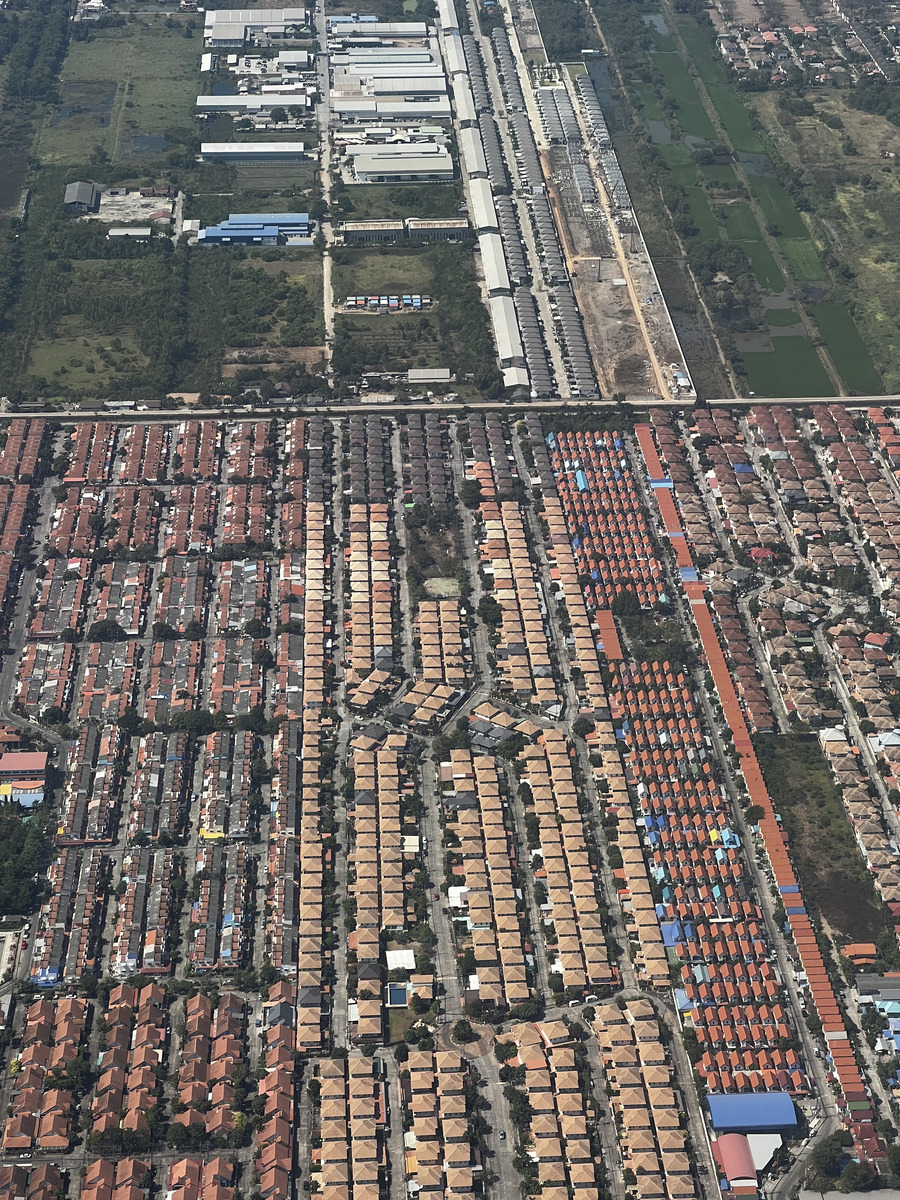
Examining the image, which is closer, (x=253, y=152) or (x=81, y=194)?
(x=81, y=194)

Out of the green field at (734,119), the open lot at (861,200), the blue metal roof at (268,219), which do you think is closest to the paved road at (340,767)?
the blue metal roof at (268,219)

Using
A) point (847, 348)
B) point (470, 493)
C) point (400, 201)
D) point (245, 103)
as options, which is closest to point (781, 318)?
point (847, 348)

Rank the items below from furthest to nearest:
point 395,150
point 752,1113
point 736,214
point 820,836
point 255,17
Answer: point 255,17 < point 395,150 < point 736,214 < point 820,836 < point 752,1113

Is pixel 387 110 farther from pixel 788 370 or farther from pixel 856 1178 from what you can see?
pixel 856 1178

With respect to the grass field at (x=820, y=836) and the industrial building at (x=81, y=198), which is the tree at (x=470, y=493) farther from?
the industrial building at (x=81, y=198)

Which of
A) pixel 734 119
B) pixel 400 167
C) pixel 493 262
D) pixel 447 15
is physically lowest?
pixel 493 262

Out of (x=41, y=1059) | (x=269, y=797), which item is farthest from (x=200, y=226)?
(x=41, y=1059)
